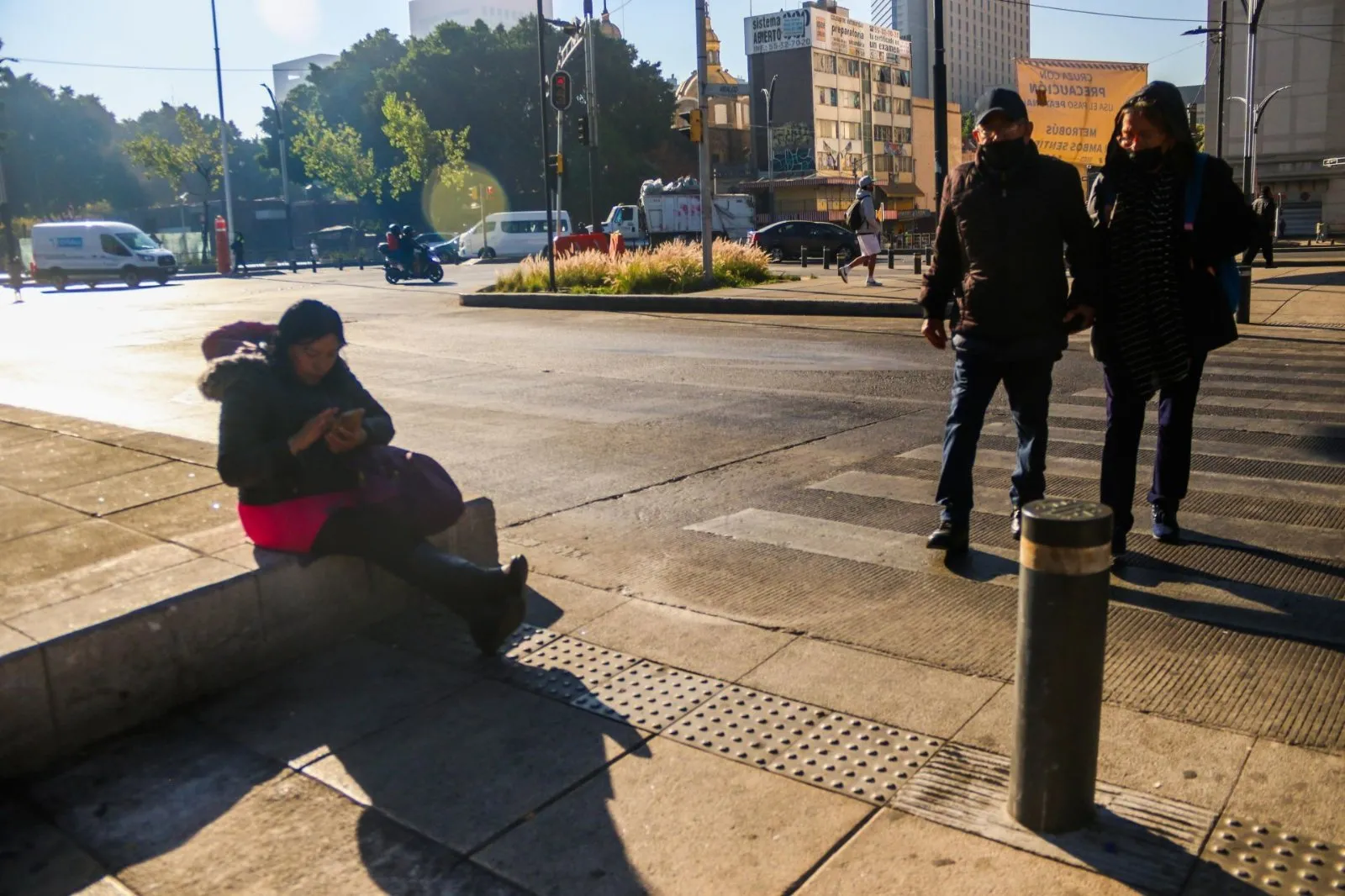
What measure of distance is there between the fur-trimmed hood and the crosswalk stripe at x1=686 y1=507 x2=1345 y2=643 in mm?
2190

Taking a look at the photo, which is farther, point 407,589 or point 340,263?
point 340,263

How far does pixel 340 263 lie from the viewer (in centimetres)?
4612

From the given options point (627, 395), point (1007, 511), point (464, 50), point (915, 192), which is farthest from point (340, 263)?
point (915, 192)

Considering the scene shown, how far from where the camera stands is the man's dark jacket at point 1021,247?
14.6 feet

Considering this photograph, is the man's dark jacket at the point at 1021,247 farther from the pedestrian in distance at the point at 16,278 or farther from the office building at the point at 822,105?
the office building at the point at 822,105

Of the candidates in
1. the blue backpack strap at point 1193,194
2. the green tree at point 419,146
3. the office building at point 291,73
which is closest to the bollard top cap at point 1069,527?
the blue backpack strap at point 1193,194

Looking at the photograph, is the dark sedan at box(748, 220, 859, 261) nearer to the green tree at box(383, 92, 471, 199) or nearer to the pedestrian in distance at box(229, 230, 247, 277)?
the pedestrian in distance at box(229, 230, 247, 277)

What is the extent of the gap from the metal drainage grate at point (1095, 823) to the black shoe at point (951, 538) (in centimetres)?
177

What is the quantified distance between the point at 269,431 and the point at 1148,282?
3251mm

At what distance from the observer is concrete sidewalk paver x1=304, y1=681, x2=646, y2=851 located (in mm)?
2934

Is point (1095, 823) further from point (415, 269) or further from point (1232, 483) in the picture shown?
point (415, 269)

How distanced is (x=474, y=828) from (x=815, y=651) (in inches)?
56.3

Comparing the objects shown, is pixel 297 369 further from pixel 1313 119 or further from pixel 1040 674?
pixel 1313 119

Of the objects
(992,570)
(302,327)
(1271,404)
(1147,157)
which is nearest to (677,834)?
(302,327)
